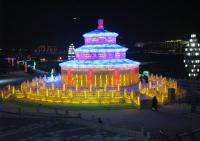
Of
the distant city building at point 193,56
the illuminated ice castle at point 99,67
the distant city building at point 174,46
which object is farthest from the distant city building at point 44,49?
the illuminated ice castle at point 99,67

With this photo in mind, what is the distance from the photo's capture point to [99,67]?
117ft

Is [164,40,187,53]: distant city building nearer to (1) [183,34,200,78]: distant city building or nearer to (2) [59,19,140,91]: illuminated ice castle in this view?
(1) [183,34,200,78]: distant city building

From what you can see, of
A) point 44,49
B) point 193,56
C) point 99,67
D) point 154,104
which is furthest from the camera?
point 44,49

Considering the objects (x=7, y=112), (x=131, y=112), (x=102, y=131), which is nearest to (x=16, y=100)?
(x=7, y=112)

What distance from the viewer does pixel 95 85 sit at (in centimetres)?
3603

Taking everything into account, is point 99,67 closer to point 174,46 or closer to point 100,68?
point 100,68

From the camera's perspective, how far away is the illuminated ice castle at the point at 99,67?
35.8m

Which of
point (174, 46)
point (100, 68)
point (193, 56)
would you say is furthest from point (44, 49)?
point (100, 68)

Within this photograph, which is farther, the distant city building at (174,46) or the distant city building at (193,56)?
the distant city building at (174,46)

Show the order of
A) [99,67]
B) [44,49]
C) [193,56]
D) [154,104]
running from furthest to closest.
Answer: [44,49]
[193,56]
[99,67]
[154,104]

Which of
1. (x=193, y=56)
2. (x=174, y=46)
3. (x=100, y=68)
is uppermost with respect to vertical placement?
(x=174, y=46)

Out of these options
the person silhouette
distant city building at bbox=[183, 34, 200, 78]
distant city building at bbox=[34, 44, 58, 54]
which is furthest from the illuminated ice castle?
distant city building at bbox=[34, 44, 58, 54]

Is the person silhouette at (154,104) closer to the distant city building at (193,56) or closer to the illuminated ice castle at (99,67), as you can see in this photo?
the illuminated ice castle at (99,67)

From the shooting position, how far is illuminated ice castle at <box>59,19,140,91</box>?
117 ft
